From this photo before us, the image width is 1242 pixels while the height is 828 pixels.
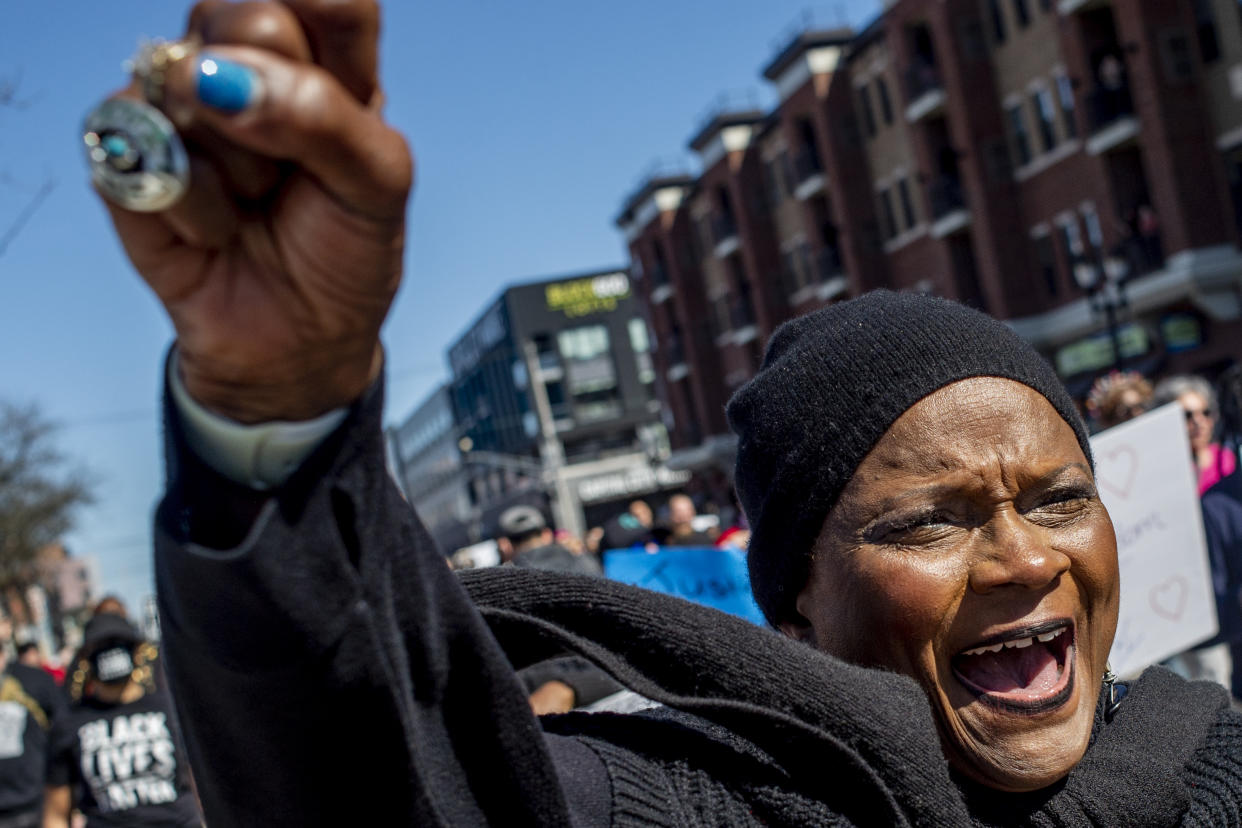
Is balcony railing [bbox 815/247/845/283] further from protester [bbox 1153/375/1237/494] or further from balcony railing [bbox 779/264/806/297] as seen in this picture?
protester [bbox 1153/375/1237/494]

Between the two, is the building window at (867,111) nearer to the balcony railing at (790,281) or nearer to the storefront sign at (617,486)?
the balcony railing at (790,281)

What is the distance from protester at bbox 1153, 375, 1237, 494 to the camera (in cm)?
617

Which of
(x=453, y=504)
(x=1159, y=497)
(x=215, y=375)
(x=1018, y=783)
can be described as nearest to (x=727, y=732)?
(x=1018, y=783)

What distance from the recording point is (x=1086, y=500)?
6.27ft

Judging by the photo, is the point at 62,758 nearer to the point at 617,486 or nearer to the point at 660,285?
the point at 660,285

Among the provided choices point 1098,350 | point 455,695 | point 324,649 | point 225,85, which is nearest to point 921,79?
point 1098,350

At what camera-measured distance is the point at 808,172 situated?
38.9 metres

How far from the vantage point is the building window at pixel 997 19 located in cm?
3028

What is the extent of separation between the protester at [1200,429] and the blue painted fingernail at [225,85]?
6.01 m

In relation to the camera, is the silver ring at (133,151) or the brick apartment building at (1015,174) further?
the brick apartment building at (1015,174)

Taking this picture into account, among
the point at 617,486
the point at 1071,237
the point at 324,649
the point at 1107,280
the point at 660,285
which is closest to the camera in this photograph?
the point at 324,649

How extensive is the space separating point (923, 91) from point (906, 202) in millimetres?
3646

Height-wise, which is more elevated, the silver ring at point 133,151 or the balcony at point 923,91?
the balcony at point 923,91

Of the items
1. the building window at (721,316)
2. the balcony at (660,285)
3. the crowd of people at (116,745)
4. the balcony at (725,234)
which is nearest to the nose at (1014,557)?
the crowd of people at (116,745)
